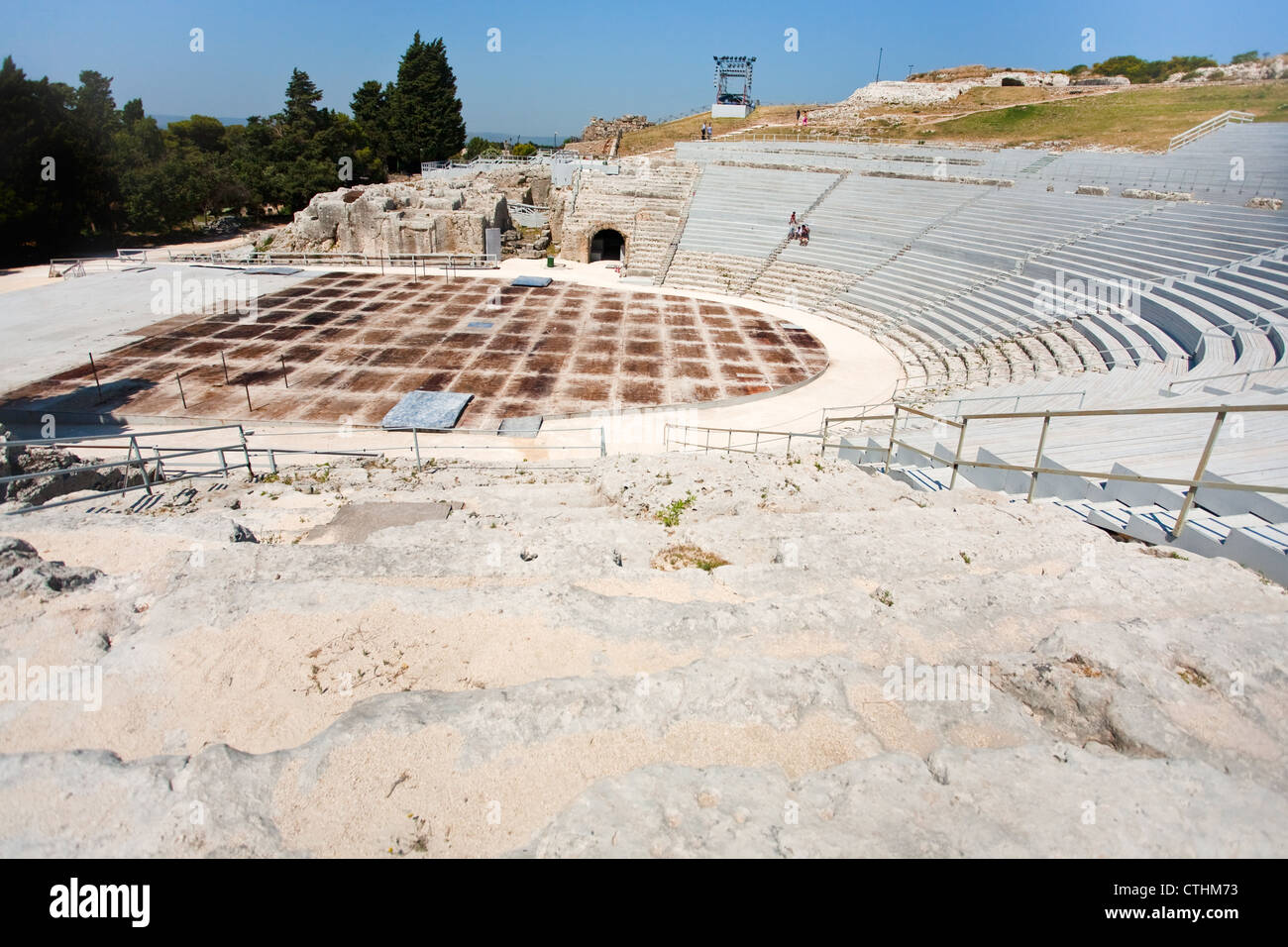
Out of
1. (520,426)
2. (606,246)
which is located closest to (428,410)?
(520,426)

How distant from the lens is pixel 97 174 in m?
42.8

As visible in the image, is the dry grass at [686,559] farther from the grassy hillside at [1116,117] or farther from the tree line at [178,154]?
the tree line at [178,154]

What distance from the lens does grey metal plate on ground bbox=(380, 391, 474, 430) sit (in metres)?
17.8

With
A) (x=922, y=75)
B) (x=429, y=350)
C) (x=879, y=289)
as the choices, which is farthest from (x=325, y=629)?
(x=922, y=75)

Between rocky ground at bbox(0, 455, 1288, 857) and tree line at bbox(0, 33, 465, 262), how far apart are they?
48.0 m

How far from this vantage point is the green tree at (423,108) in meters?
65.3

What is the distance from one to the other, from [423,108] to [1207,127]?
62279 millimetres

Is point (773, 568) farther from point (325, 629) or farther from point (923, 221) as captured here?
point (923, 221)

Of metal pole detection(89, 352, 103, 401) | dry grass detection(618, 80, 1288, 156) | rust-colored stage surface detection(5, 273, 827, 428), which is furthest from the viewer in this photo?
dry grass detection(618, 80, 1288, 156)

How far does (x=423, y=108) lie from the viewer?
65375 mm

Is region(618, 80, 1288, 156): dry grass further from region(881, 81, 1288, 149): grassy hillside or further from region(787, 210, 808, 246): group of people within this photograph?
region(787, 210, 808, 246): group of people

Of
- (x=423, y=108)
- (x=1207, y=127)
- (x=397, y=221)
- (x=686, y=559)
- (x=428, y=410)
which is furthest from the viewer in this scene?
(x=423, y=108)

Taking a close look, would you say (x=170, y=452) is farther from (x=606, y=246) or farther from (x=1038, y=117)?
(x=1038, y=117)

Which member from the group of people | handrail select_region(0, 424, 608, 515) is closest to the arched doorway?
the group of people
